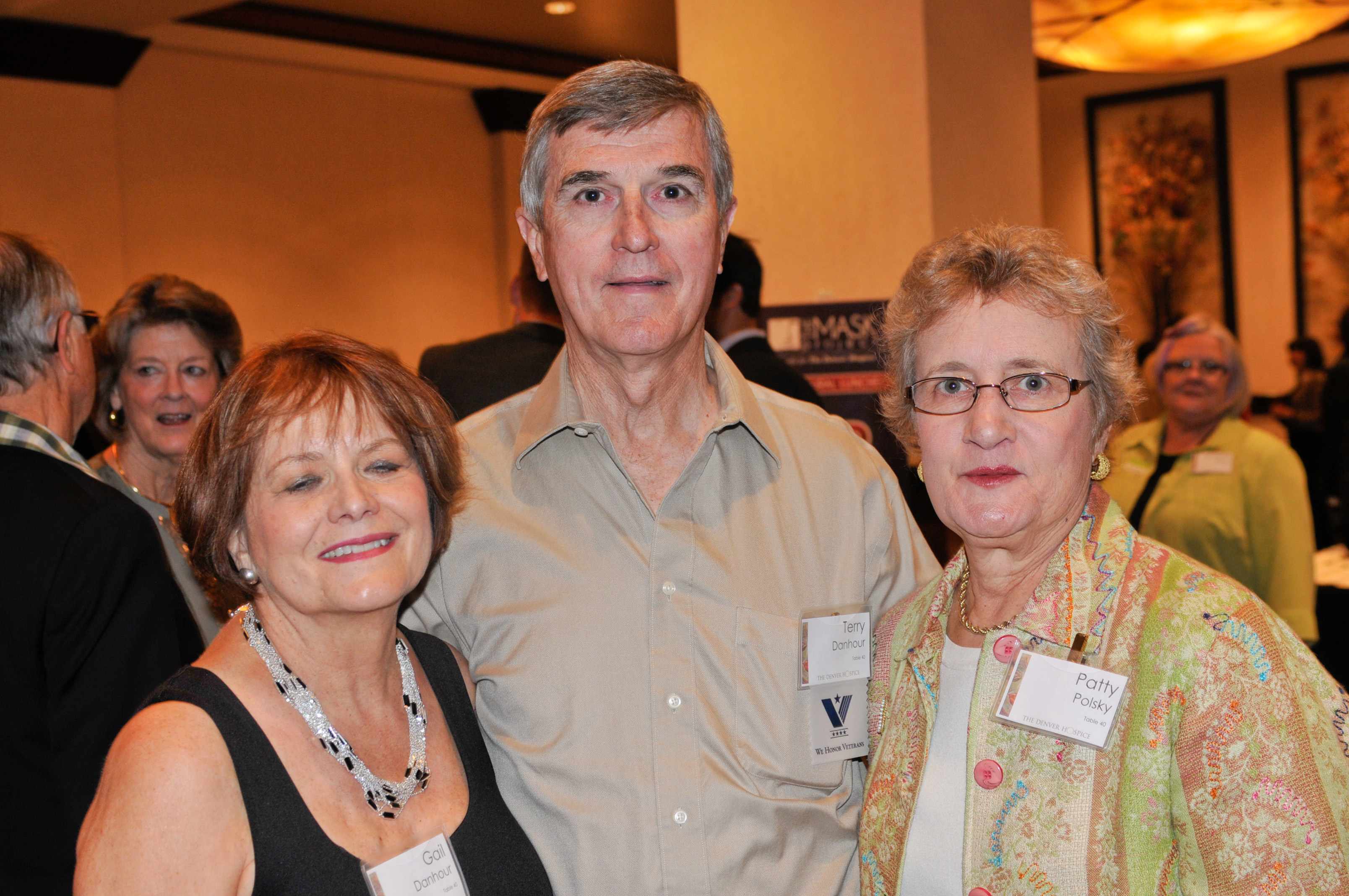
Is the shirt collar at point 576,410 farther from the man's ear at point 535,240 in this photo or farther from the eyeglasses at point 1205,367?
the eyeglasses at point 1205,367

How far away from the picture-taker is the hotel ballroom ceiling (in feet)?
21.4

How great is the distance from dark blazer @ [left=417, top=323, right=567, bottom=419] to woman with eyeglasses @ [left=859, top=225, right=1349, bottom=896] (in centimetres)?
216

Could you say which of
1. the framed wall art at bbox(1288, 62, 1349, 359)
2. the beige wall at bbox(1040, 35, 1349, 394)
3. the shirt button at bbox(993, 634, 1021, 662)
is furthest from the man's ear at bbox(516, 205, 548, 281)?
the framed wall art at bbox(1288, 62, 1349, 359)

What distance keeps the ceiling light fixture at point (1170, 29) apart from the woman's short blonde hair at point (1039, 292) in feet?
11.6

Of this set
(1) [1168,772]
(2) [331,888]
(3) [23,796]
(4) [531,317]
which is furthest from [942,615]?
(4) [531,317]

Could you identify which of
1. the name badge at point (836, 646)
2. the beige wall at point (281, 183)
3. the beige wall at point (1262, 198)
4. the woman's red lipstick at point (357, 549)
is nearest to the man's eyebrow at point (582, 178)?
the woman's red lipstick at point (357, 549)

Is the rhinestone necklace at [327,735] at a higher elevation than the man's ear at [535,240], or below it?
below

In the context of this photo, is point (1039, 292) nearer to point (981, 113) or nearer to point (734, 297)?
point (734, 297)

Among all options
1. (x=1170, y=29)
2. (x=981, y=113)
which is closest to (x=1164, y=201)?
(x=1170, y=29)

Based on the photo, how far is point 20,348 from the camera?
236 cm

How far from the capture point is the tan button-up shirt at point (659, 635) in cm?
170

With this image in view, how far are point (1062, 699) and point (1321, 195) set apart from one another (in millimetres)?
9489

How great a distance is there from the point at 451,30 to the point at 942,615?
807 centimetres

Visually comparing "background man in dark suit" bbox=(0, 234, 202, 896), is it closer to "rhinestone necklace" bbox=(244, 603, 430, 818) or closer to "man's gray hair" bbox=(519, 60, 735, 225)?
"rhinestone necklace" bbox=(244, 603, 430, 818)
